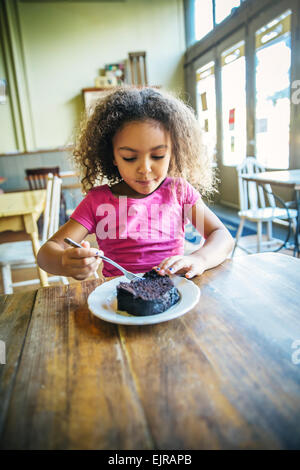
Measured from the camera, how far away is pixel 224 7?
15.4 feet

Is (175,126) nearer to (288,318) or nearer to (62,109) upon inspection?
(288,318)

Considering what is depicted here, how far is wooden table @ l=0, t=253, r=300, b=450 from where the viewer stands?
15.1 inches

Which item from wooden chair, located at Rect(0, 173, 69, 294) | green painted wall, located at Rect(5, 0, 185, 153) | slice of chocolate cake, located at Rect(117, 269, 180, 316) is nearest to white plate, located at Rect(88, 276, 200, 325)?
slice of chocolate cake, located at Rect(117, 269, 180, 316)

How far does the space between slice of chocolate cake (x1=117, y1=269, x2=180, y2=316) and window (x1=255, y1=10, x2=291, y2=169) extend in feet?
11.4

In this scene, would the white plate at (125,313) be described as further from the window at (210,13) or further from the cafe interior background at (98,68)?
the window at (210,13)

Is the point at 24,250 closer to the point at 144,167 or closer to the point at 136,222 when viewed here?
the point at 136,222

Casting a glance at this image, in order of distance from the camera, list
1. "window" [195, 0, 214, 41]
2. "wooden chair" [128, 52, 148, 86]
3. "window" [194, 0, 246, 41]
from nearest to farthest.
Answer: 1. "window" [194, 0, 246, 41]
2. "window" [195, 0, 214, 41]
3. "wooden chair" [128, 52, 148, 86]

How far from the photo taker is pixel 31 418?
16.6 inches

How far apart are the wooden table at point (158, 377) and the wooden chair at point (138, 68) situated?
636cm

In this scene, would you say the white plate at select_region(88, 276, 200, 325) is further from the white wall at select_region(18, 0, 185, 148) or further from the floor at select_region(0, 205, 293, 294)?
the white wall at select_region(18, 0, 185, 148)

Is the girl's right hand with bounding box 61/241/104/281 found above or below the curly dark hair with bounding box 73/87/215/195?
below

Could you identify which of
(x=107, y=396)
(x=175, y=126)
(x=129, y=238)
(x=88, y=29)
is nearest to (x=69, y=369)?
(x=107, y=396)

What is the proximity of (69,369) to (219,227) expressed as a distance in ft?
2.43

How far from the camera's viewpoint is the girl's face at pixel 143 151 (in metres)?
0.96
